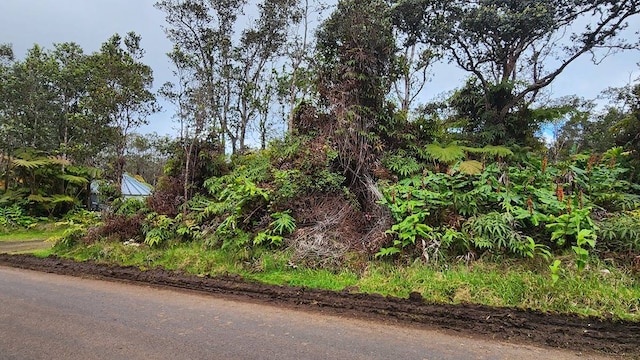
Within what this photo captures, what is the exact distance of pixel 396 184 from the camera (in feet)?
21.0

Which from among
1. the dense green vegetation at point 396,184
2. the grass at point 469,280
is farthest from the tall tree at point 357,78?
the grass at point 469,280

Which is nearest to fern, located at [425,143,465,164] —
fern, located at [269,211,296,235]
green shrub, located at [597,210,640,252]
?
green shrub, located at [597,210,640,252]

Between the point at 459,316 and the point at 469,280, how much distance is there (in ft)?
2.53

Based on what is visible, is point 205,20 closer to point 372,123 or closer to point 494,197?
point 372,123

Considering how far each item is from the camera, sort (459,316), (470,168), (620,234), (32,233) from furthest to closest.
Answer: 1. (32,233)
2. (470,168)
3. (620,234)
4. (459,316)

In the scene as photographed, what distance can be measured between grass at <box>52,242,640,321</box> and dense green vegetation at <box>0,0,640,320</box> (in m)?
0.02

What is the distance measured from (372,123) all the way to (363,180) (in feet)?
4.16

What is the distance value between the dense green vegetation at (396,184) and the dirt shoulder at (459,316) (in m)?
0.23

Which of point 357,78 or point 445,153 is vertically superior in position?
point 357,78

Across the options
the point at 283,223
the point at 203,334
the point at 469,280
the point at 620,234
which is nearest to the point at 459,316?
the point at 469,280

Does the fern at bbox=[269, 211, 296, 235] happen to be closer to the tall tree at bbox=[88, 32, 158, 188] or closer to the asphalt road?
the asphalt road

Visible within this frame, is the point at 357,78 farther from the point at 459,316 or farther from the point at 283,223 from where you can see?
the point at 459,316

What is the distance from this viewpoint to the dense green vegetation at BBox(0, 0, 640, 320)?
14.9ft

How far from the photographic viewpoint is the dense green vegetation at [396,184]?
178 inches
